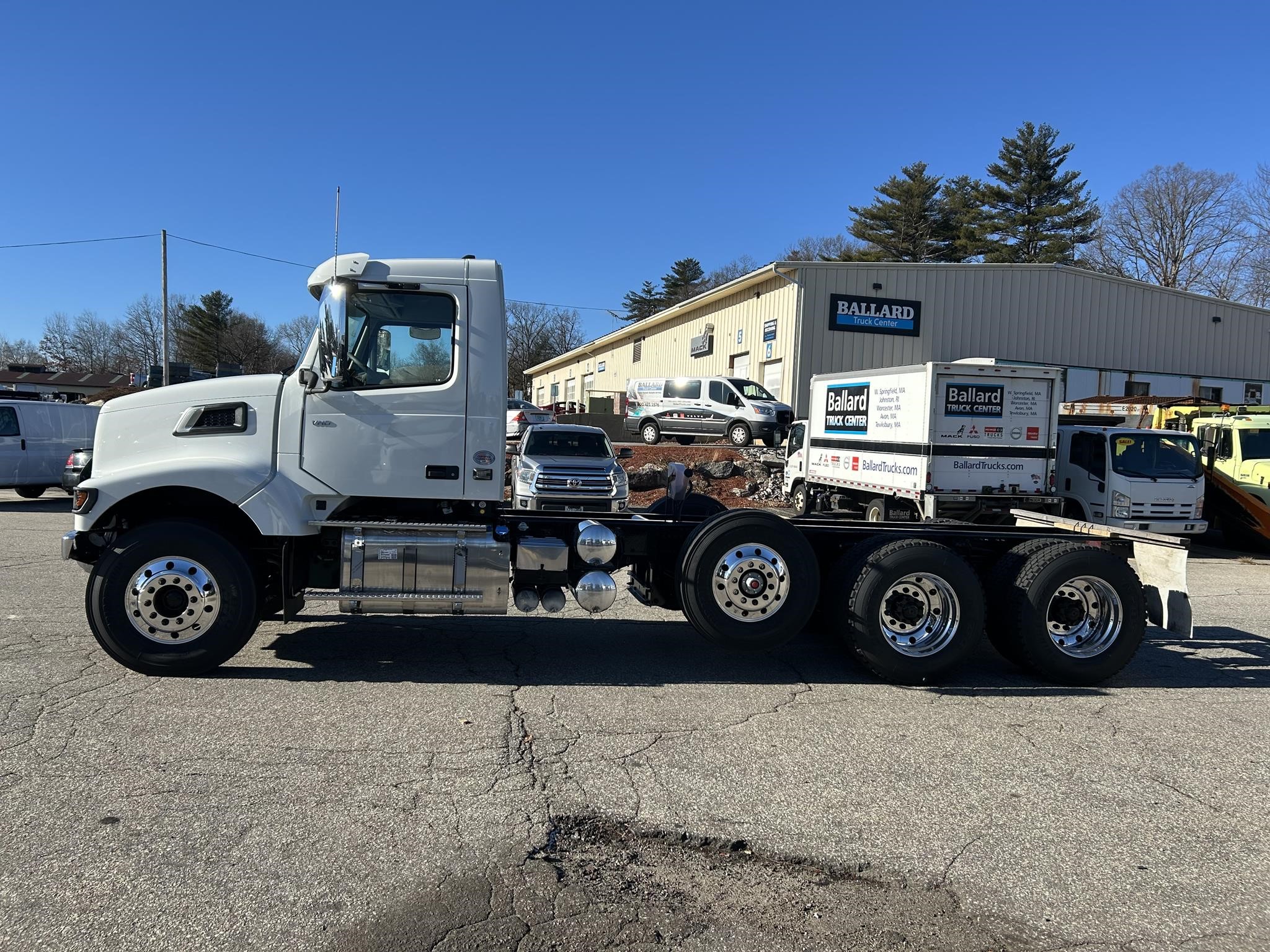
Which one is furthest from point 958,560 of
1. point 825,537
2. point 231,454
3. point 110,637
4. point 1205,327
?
point 1205,327

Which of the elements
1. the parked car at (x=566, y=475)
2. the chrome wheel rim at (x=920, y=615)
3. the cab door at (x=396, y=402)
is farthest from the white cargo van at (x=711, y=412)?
the cab door at (x=396, y=402)

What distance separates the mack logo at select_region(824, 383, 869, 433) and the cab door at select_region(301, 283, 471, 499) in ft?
31.8

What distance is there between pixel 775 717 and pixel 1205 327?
119 ft

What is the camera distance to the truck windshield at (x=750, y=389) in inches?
1014

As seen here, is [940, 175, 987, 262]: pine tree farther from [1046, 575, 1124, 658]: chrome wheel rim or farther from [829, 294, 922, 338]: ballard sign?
[1046, 575, 1124, 658]: chrome wheel rim

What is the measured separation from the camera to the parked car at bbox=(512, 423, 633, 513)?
14.7m

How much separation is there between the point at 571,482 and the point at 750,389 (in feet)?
40.8

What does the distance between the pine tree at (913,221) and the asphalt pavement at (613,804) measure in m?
53.2

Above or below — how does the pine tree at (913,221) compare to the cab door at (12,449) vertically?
above

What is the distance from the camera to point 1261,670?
7.17 metres

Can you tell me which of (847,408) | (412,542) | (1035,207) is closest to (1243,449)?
(847,408)

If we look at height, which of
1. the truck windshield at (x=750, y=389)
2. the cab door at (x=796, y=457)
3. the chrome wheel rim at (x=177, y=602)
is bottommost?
the chrome wheel rim at (x=177, y=602)

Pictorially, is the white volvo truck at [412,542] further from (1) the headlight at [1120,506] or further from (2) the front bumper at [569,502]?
(1) the headlight at [1120,506]

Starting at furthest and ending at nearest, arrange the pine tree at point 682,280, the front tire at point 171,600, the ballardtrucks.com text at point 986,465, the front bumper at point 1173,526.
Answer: the pine tree at point 682,280
the front bumper at point 1173,526
the ballardtrucks.com text at point 986,465
the front tire at point 171,600
